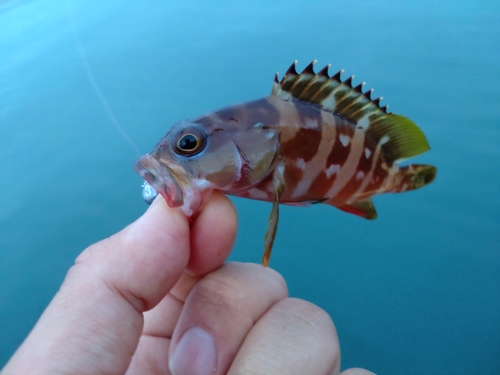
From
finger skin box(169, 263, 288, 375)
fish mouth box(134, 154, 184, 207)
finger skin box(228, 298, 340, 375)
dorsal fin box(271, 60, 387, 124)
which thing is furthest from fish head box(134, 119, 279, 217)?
finger skin box(228, 298, 340, 375)

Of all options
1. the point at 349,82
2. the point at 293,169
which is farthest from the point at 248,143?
the point at 349,82

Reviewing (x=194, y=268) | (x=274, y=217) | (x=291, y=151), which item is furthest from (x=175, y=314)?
(x=291, y=151)

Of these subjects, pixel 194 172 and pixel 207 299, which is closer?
pixel 194 172

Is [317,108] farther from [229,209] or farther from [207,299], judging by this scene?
[207,299]

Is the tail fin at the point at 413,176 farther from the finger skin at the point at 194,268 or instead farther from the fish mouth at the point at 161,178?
the fish mouth at the point at 161,178

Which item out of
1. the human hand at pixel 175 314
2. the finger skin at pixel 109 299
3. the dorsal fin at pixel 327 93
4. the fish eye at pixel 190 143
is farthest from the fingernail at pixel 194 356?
the dorsal fin at pixel 327 93

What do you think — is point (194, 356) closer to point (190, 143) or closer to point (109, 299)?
point (109, 299)
